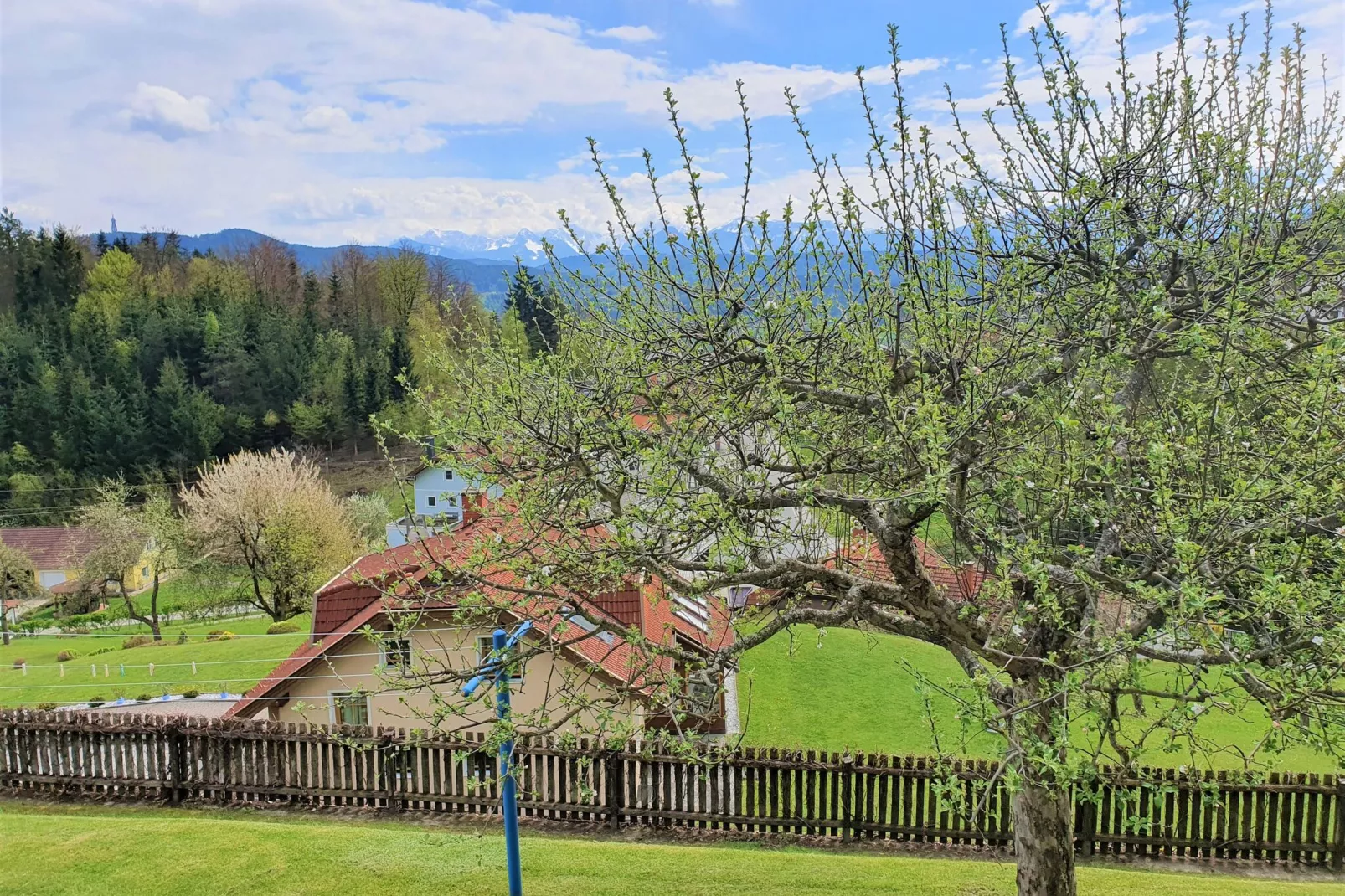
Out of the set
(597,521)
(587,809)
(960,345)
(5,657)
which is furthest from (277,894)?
(5,657)

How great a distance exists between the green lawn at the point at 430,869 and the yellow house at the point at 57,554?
33.8 meters

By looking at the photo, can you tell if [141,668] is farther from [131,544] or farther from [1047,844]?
[1047,844]

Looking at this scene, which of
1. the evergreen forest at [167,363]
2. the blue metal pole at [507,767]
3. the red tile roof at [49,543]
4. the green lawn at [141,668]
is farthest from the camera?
the evergreen forest at [167,363]

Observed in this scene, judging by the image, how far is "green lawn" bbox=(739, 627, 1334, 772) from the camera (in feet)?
39.0

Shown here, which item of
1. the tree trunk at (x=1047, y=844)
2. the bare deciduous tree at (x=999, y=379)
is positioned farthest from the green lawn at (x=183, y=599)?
the tree trunk at (x=1047, y=844)

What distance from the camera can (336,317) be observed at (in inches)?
2215

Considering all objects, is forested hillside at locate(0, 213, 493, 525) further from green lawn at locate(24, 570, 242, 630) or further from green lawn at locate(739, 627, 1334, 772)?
green lawn at locate(739, 627, 1334, 772)

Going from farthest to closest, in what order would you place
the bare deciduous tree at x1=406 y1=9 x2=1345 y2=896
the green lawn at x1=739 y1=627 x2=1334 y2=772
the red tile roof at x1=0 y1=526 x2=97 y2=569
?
the red tile roof at x1=0 y1=526 x2=97 y2=569
the green lawn at x1=739 y1=627 x2=1334 y2=772
the bare deciduous tree at x1=406 y1=9 x2=1345 y2=896

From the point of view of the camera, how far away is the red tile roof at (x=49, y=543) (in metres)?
37.7

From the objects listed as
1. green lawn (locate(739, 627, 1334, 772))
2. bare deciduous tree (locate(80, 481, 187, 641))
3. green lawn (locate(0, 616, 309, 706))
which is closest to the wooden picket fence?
green lawn (locate(739, 627, 1334, 772))

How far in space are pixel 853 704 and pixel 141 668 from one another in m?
20.7

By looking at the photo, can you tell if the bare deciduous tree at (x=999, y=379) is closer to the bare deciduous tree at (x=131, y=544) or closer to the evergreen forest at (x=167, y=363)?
the bare deciduous tree at (x=131, y=544)

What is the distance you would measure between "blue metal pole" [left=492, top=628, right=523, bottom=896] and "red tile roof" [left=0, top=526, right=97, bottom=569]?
134ft

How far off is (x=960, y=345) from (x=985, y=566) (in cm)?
130
